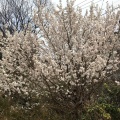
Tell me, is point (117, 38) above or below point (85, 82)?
above

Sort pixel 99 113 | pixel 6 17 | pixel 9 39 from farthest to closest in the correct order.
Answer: pixel 6 17 < pixel 9 39 < pixel 99 113

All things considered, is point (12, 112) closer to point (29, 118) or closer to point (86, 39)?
point (29, 118)

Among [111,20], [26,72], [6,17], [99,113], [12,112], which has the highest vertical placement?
[6,17]

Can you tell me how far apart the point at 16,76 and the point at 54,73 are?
1.19 metres

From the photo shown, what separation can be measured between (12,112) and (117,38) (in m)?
3.27

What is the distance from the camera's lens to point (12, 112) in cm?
741

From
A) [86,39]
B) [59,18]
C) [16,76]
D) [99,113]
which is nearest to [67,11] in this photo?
[59,18]

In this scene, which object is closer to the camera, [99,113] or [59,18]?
[99,113]

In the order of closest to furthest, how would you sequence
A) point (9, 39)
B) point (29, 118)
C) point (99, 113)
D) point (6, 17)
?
point (99, 113) → point (9, 39) → point (29, 118) → point (6, 17)

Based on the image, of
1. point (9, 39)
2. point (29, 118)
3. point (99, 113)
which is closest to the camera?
point (99, 113)

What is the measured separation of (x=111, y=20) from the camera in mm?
6566

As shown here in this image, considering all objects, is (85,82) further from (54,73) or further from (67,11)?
(67,11)

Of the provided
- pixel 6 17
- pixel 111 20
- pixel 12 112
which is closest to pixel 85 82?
pixel 111 20

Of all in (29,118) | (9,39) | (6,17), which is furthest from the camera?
(6,17)
